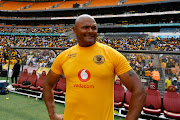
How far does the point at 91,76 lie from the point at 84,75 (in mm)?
65

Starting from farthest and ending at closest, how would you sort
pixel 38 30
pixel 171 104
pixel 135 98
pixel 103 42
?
pixel 38 30 → pixel 103 42 → pixel 171 104 → pixel 135 98

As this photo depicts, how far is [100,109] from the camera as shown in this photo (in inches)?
49.4

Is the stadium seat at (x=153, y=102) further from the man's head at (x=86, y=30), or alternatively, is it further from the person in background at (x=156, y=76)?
the man's head at (x=86, y=30)

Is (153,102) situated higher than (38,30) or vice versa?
(38,30)

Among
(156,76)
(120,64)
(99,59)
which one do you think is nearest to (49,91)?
(99,59)

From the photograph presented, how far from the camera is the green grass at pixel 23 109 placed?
4.94 metres

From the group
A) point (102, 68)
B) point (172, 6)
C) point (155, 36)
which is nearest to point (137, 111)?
point (102, 68)

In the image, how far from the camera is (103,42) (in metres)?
25.3

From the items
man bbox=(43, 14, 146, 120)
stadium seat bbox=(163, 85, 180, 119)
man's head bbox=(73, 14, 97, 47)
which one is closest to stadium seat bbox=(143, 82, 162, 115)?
stadium seat bbox=(163, 85, 180, 119)

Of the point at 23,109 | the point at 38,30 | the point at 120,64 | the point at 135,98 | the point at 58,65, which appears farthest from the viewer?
the point at 38,30

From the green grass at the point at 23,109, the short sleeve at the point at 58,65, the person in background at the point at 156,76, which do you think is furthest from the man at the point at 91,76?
the person in background at the point at 156,76

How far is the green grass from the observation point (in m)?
4.94

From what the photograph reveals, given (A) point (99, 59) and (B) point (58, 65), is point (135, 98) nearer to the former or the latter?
(A) point (99, 59)

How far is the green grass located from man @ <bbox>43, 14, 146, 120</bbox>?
13.6ft
